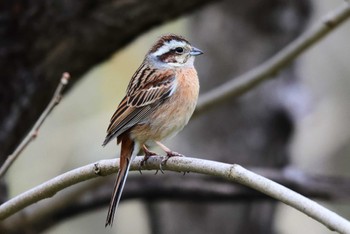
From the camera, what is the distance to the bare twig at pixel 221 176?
2979mm

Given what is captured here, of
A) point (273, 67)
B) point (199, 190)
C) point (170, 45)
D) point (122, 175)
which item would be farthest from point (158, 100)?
point (199, 190)

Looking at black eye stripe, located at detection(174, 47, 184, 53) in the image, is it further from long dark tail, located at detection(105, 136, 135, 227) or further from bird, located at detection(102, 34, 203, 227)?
long dark tail, located at detection(105, 136, 135, 227)

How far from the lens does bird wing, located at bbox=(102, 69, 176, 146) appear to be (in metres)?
4.32

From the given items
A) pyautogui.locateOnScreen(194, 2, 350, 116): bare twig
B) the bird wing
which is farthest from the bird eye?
pyautogui.locateOnScreen(194, 2, 350, 116): bare twig

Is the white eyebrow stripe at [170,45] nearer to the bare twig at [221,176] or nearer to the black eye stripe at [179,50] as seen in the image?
the black eye stripe at [179,50]

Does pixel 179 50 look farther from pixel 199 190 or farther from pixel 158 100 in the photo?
pixel 199 190

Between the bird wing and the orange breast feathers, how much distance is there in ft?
0.12

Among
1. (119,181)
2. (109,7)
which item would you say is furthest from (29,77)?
(119,181)

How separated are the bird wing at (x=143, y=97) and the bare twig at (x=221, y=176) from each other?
510mm

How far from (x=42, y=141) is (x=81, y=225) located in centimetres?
127

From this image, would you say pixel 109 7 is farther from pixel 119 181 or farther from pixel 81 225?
pixel 81 225

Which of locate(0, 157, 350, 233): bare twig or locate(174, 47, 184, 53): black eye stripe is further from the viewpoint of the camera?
locate(174, 47, 184, 53): black eye stripe

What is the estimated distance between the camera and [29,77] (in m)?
5.17

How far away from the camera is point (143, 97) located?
449cm
